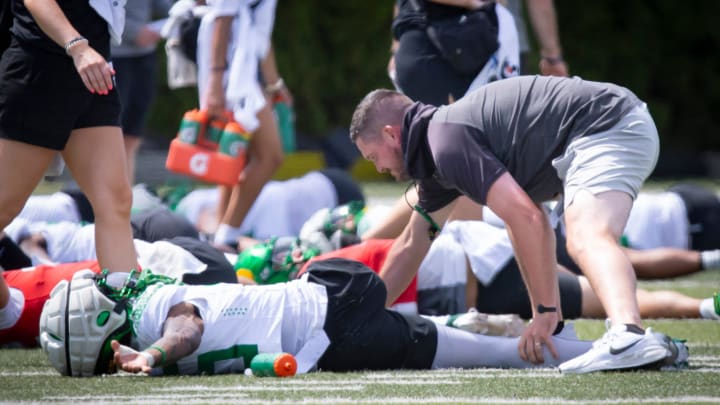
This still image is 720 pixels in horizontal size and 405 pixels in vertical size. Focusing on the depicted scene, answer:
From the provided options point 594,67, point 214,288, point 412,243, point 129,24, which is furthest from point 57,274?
point 594,67

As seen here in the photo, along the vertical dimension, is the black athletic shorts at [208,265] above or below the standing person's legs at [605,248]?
below

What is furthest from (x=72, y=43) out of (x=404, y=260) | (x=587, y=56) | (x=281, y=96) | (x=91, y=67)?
(x=587, y=56)

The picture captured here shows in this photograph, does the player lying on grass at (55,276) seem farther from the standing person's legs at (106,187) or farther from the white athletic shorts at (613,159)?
the white athletic shorts at (613,159)

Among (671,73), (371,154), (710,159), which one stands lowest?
(710,159)

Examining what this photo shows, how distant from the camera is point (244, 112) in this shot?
25.1 feet

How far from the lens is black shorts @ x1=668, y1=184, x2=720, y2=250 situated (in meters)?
7.84

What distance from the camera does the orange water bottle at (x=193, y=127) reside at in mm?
7812

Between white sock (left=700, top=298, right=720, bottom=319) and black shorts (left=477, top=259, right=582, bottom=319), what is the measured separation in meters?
0.57

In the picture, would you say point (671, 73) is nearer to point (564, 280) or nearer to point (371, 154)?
point (564, 280)

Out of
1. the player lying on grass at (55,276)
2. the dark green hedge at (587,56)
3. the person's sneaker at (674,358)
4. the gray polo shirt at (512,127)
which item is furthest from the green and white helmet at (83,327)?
the dark green hedge at (587,56)

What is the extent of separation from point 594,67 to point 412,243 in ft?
38.4

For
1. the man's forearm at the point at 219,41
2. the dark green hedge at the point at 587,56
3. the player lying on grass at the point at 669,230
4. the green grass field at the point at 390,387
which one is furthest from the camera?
the dark green hedge at the point at 587,56

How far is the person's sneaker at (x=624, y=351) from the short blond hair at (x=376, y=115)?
1.09 metres

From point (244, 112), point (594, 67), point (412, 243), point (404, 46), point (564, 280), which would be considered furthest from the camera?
point (594, 67)
